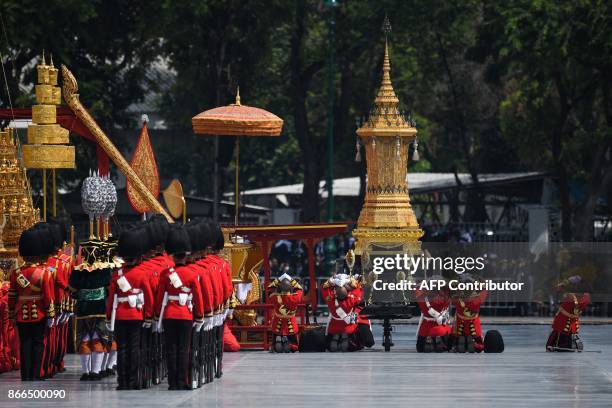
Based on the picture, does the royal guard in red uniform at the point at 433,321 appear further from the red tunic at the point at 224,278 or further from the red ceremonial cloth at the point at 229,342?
the red tunic at the point at 224,278

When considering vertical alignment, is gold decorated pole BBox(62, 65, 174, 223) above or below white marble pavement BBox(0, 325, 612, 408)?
above

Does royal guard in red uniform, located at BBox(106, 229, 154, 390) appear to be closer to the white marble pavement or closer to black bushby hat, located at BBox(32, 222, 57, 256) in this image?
the white marble pavement

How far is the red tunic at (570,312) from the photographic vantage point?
2977cm

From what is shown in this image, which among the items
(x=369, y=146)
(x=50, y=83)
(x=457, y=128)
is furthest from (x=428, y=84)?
(x=50, y=83)

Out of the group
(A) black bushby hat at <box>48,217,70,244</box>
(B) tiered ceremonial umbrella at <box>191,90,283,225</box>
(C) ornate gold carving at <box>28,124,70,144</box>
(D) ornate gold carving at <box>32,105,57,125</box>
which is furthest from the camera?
(B) tiered ceremonial umbrella at <box>191,90,283,225</box>

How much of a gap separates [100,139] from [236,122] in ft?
8.78

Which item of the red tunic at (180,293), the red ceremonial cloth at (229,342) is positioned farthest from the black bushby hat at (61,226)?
the red ceremonial cloth at (229,342)

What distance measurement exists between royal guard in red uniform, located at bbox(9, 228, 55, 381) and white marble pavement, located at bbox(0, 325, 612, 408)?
1.13ft

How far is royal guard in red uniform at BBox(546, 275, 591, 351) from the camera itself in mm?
29797

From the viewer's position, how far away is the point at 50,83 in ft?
94.3

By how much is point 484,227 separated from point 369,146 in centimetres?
1135

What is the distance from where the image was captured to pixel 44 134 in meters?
28.4

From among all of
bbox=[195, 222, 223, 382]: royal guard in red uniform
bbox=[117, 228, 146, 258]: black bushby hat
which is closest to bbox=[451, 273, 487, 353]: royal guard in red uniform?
bbox=[195, 222, 223, 382]: royal guard in red uniform

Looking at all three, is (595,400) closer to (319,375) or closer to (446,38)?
(319,375)
